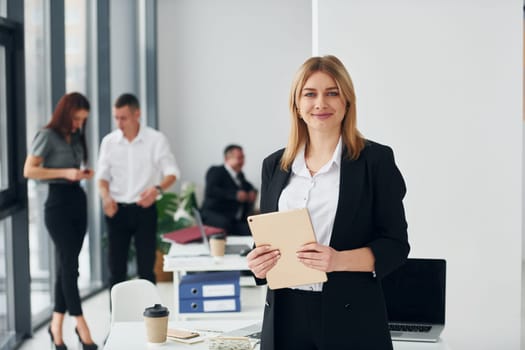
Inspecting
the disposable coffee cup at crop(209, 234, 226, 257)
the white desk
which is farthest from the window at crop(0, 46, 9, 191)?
the disposable coffee cup at crop(209, 234, 226, 257)

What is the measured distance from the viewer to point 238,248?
513cm

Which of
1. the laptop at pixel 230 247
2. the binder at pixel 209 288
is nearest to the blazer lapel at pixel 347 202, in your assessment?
the binder at pixel 209 288

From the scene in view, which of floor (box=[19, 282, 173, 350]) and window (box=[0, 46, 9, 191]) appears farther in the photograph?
floor (box=[19, 282, 173, 350])

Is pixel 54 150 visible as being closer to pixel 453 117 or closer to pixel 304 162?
pixel 453 117

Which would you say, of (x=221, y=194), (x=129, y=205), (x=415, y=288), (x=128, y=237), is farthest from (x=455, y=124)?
(x=221, y=194)

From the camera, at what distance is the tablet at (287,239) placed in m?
2.37

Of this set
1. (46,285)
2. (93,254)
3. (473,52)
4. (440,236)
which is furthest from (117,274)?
(473,52)

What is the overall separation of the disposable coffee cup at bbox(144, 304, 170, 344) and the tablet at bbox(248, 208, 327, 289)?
2.07 ft

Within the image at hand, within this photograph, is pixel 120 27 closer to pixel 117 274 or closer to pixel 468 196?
pixel 117 274

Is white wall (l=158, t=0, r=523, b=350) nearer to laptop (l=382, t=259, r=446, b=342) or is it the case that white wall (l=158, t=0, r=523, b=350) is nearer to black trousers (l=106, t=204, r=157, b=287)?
laptop (l=382, t=259, r=446, b=342)

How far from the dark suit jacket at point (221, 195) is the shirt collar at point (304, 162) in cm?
584

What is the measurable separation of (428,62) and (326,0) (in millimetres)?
622

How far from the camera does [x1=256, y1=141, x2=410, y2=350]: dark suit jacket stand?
94.8 inches

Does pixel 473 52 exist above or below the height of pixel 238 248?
above
